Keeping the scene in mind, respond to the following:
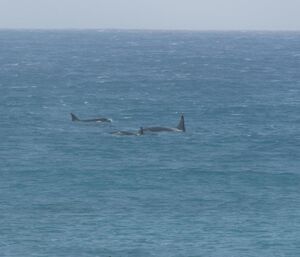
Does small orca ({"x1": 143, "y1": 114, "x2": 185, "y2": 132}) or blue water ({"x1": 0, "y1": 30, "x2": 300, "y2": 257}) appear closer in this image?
blue water ({"x1": 0, "y1": 30, "x2": 300, "y2": 257})

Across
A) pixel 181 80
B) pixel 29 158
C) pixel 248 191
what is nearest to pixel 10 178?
pixel 29 158

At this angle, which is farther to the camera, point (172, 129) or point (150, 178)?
point (172, 129)

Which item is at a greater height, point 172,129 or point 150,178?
point 150,178

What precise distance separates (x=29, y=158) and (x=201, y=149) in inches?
706

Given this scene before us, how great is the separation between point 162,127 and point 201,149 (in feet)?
40.9

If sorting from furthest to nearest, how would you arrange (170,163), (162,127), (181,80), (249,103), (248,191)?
(181,80) → (249,103) → (162,127) → (170,163) → (248,191)

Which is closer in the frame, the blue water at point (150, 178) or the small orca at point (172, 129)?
the blue water at point (150, 178)

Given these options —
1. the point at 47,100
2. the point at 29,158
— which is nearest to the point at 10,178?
the point at 29,158

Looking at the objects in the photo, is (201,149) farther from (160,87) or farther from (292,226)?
(160,87)

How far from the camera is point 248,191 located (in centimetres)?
9475

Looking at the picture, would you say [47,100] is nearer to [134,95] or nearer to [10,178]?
[134,95]

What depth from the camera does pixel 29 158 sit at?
10881cm

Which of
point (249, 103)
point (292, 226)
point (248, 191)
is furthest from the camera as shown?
point (249, 103)

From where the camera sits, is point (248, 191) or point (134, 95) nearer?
point (248, 191)
